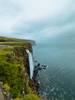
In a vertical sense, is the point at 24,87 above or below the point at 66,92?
above

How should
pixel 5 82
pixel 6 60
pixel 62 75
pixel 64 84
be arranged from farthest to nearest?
pixel 62 75
pixel 64 84
pixel 6 60
pixel 5 82

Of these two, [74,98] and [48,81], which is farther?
[48,81]

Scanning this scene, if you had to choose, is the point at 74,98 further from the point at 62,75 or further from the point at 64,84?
the point at 62,75

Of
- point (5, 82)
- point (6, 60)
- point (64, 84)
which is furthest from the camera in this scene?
point (64, 84)

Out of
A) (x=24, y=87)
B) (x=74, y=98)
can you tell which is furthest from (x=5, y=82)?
(x=74, y=98)


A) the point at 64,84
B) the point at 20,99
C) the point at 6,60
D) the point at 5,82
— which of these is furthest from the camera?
the point at 64,84

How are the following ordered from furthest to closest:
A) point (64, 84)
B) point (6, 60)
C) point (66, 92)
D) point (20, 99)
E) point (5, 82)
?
point (64, 84) < point (66, 92) < point (6, 60) < point (5, 82) < point (20, 99)

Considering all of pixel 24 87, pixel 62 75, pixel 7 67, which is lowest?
pixel 62 75

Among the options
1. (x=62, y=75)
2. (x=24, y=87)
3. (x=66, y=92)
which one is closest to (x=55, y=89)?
(x=66, y=92)

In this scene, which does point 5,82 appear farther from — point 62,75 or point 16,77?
point 62,75
